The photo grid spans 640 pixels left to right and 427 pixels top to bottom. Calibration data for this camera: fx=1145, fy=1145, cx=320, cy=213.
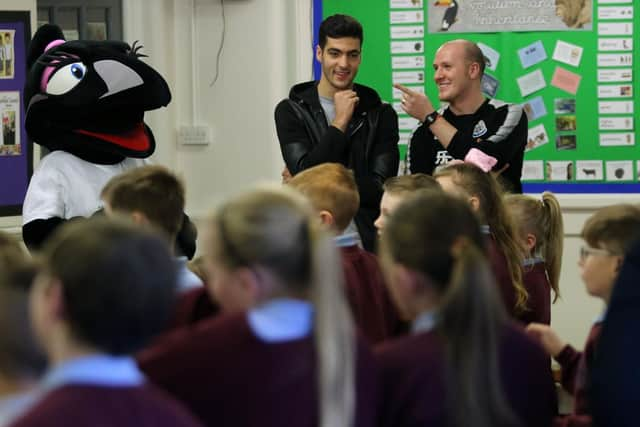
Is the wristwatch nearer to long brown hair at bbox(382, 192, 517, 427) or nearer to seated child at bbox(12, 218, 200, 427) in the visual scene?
long brown hair at bbox(382, 192, 517, 427)

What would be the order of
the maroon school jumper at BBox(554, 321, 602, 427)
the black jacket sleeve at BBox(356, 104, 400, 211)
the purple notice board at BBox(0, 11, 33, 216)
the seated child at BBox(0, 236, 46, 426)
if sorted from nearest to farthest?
the seated child at BBox(0, 236, 46, 426) → the maroon school jumper at BBox(554, 321, 602, 427) → the black jacket sleeve at BBox(356, 104, 400, 211) → the purple notice board at BBox(0, 11, 33, 216)

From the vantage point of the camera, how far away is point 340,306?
1688 millimetres

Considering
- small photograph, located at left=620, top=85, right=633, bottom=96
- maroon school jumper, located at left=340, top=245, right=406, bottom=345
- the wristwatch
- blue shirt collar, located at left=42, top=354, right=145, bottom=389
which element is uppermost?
small photograph, located at left=620, top=85, right=633, bottom=96

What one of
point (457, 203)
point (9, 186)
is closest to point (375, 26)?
point (9, 186)

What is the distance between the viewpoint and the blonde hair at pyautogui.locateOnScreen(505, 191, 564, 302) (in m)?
3.44

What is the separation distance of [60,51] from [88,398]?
242 centimetres

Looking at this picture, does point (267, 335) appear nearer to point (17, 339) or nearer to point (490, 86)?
point (17, 339)

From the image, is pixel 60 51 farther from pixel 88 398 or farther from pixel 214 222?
pixel 88 398

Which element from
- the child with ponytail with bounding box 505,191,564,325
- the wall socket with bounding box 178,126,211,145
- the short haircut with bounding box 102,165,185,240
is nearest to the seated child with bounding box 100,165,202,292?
the short haircut with bounding box 102,165,185,240

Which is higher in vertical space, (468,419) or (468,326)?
(468,326)

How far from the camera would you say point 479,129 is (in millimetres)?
3990

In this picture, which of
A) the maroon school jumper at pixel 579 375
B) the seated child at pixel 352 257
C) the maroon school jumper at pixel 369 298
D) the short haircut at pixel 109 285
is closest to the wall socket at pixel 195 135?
the seated child at pixel 352 257

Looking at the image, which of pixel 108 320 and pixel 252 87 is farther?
pixel 252 87

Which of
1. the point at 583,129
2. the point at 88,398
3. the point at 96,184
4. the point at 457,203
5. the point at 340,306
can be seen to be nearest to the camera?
the point at 88,398
